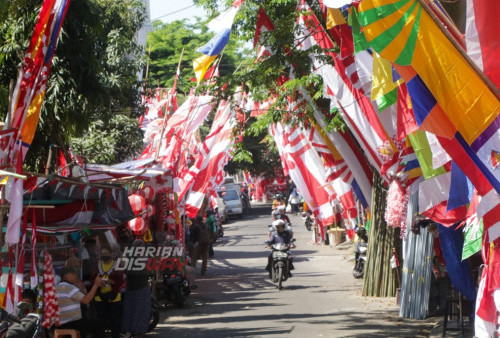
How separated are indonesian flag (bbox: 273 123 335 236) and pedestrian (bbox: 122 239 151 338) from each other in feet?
26.7

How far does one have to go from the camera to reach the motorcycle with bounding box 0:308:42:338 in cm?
859

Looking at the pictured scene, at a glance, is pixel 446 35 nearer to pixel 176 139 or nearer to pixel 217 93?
pixel 217 93

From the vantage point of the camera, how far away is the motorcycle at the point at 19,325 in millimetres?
8586

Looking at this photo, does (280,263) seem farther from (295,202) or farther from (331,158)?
(295,202)

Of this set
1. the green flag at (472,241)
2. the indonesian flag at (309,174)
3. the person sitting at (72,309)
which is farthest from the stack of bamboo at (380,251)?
the person sitting at (72,309)

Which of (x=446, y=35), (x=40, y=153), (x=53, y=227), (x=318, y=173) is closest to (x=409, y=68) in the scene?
(x=446, y=35)

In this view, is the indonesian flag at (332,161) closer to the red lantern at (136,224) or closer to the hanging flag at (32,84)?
the red lantern at (136,224)

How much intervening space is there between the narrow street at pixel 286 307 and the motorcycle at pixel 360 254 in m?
0.30

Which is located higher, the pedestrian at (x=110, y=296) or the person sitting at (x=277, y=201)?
the person sitting at (x=277, y=201)

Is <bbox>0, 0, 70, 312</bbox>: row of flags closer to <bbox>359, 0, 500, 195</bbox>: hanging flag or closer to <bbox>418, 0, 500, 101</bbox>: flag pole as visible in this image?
<bbox>359, 0, 500, 195</bbox>: hanging flag

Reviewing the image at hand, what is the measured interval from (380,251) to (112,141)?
731 centimetres

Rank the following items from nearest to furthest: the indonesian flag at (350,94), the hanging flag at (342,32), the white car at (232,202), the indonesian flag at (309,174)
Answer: the hanging flag at (342,32), the indonesian flag at (350,94), the indonesian flag at (309,174), the white car at (232,202)

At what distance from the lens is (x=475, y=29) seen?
344 inches

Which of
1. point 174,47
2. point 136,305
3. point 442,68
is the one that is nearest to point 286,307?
point 136,305
